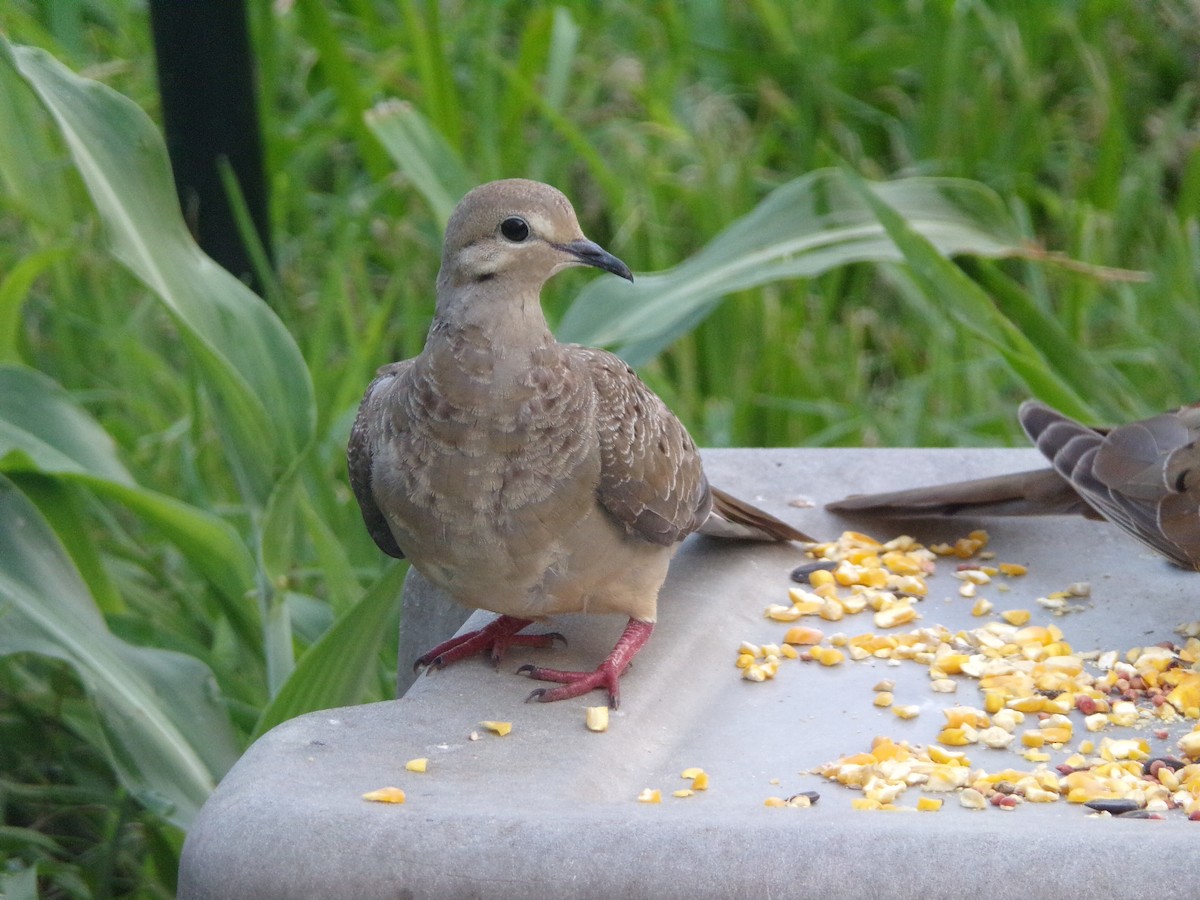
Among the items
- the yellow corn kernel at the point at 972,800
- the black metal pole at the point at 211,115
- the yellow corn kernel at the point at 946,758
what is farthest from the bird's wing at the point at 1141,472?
the black metal pole at the point at 211,115

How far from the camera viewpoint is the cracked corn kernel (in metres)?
2.06

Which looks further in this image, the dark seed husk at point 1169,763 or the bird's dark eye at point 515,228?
the bird's dark eye at point 515,228

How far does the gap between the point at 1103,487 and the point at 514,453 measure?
1.14 meters

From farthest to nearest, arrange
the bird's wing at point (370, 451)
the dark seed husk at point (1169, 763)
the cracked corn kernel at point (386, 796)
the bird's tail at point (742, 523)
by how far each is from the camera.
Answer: the bird's tail at point (742, 523) → the bird's wing at point (370, 451) → the dark seed husk at point (1169, 763) → the cracked corn kernel at point (386, 796)

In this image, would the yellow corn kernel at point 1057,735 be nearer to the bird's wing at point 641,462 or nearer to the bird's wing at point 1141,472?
the bird's wing at point 1141,472

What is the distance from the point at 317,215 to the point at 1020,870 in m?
4.42

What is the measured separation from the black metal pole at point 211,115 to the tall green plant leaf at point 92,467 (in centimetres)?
68

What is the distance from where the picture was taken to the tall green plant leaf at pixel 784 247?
3.47 m

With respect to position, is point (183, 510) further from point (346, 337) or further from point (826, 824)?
point (346, 337)

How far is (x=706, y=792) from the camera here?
7.54 feet

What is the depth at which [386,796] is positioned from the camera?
207 cm

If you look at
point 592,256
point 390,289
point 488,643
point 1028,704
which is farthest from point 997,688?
point 390,289

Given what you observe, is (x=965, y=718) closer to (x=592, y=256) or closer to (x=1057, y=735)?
(x=1057, y=735)

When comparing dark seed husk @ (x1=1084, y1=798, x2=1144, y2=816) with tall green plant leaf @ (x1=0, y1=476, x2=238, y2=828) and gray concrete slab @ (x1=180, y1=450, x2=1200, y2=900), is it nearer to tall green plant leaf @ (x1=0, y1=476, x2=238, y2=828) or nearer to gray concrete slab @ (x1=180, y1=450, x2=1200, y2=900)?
gray concrete slab @ (x1=180, y1=450, x2=1200, y2=900)
